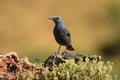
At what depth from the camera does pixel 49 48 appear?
1314 inches

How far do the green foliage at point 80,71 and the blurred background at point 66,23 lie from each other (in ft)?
60.4

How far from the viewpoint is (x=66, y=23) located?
35188 mm

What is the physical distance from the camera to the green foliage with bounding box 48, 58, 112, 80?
45.0 feet

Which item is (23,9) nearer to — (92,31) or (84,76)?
(92,31)

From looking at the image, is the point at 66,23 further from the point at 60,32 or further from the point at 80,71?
the point at 80,71

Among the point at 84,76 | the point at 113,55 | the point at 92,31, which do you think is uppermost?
the point at 92,31

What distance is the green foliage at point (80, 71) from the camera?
13.7 m

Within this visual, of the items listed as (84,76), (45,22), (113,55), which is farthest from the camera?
(45,22)

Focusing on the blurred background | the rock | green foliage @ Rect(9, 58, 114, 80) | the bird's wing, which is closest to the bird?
the bird's wing

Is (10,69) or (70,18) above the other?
(70,18)

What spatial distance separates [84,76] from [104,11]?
22.8 m

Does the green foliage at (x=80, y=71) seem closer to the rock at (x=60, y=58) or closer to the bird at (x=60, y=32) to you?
the rock at (x=60, y=58)

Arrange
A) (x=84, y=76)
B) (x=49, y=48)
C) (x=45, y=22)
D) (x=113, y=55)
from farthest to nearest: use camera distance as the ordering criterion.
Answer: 1. (x=45, y=22)
2. (x=49, y=48)
3. (x=113, y=55)
4. (x=84, y=76)

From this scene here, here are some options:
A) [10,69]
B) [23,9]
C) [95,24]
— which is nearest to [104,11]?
[95,24]
